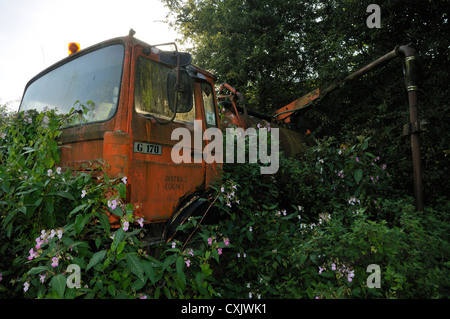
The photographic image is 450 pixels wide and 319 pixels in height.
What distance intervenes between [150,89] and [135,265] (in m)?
1.58

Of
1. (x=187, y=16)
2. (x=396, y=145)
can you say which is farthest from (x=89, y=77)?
(x=187, y=16)

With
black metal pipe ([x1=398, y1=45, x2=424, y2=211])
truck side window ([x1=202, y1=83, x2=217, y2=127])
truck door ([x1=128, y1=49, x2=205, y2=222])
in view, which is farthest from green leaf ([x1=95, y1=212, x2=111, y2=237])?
black metal pipe ([x1=398, y1=45, x2=424, y2=211])

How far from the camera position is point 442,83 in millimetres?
5062

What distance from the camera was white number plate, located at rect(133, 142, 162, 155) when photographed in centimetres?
228

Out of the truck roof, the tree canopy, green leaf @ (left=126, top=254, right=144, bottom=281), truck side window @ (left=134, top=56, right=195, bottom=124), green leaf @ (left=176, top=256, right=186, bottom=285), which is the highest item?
the tree canopy

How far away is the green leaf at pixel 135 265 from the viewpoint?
157 centimetres

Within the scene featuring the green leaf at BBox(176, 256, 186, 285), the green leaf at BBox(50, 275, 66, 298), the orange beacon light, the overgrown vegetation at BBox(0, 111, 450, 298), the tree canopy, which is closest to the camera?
the green leaf at BBox(50, 275, 66, 298)

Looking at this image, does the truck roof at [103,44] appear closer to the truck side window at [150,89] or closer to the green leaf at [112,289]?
the truck side window at [150,89]

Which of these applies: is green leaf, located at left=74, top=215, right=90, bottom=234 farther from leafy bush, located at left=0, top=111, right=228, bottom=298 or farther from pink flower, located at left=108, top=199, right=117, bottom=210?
pink flower, located at left=108, top=199, right=117, bottom=210

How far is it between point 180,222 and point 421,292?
2.10m

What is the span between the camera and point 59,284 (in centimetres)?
145

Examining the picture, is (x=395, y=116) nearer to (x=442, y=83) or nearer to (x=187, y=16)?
(x=442, y=83)

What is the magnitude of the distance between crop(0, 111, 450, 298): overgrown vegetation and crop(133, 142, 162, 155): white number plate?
0.40m

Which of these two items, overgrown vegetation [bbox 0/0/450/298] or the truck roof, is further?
the truck roof
